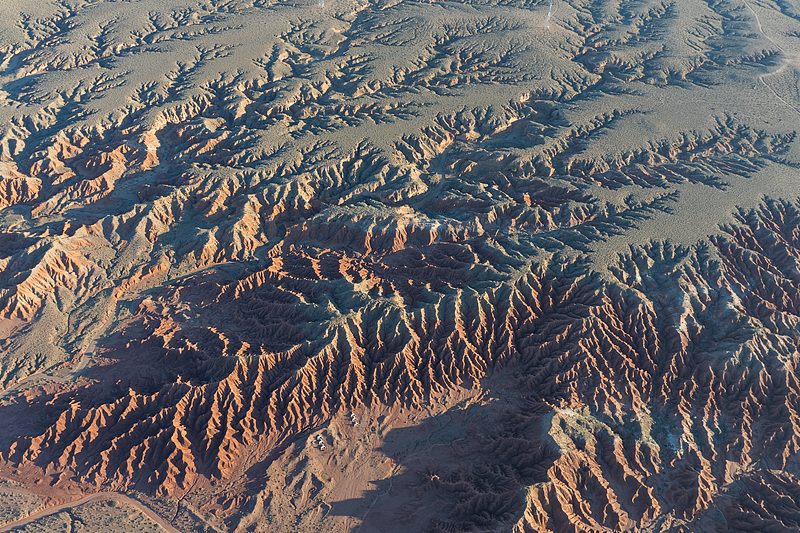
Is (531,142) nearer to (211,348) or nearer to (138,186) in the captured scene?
(211,348)

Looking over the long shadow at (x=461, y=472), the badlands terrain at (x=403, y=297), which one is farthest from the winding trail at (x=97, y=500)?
the long shadow at (x=461, y=472)

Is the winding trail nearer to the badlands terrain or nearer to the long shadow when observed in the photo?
the badlands terrain

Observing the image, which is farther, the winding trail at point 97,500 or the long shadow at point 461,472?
the winding trail at point 97,500

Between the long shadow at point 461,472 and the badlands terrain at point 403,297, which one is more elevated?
the badlands terrain at point 403,297

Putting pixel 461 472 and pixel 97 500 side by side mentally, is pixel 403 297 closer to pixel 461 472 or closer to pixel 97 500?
pixel 461 472

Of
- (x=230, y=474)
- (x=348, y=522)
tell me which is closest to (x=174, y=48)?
(x=230, y=474)

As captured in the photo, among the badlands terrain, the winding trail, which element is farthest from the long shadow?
the winding trail

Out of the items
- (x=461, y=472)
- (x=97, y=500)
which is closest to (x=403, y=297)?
(x=461, y=472)

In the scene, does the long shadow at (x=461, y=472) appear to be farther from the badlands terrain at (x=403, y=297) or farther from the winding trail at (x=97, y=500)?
the winding trail at (x=97, y=500)
